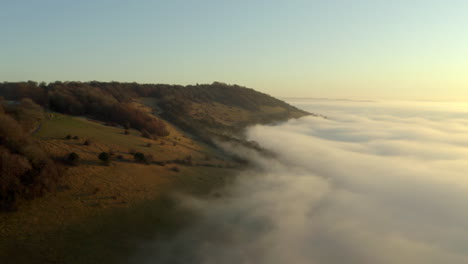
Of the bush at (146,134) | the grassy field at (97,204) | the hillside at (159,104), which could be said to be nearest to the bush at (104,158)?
the grassy field at (97,204)

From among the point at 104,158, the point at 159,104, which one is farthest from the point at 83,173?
the point at 159,104

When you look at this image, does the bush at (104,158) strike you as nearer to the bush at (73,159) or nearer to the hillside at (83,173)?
the hillside at (83,173)

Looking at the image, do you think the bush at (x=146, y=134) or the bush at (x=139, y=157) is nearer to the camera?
the bush at (x=139, y=157)

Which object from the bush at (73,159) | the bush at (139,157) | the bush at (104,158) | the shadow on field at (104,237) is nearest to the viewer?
the shadow on field at (104,237)

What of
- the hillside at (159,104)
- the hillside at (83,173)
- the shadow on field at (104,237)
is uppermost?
the hillside at (159,104)

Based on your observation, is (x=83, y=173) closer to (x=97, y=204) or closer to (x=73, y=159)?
(x=73, y=159)

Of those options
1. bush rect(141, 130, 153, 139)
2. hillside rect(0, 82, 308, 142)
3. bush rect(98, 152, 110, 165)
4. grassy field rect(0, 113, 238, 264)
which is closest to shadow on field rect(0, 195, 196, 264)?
grassy field rect(0, 113, 238, 264)
